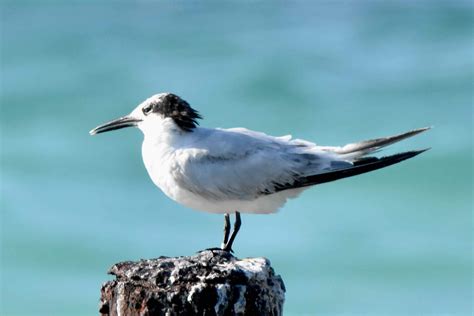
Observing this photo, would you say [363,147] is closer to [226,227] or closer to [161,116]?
[226,227]

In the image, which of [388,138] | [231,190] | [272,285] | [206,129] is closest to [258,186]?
[231,190]

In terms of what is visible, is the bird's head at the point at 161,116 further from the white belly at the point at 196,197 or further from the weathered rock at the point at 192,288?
the weathered rock at the point at 192,288

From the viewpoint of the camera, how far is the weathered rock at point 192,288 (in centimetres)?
466

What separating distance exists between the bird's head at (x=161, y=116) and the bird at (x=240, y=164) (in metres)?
0.01

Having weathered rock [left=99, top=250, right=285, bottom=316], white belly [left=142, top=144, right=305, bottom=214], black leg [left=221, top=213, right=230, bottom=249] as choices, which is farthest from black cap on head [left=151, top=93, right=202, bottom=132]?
weathered rock [left=99, top=250, right=285, bottom=316]

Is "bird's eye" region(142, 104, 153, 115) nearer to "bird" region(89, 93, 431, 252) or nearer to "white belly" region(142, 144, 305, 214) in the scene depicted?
"bird" region(89, 93, 431, 252)

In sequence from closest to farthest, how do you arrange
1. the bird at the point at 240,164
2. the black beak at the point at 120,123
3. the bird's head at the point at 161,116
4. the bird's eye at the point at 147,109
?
the bird at the point at 240,164
the bird's head at the point at 161,116
the bird's eye at the point at 147,109
the black beak at the point at 120,123

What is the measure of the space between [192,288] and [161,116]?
318cm

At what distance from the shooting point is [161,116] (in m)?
7.62

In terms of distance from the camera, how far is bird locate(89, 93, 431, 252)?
23.4 feet

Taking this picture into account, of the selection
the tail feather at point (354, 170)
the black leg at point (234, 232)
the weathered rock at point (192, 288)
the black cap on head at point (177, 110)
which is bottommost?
the weathered rock at point (192, 288)

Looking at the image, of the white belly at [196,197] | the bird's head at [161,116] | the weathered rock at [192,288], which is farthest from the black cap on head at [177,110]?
the weathered rock at [192,288]

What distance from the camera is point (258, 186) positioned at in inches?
282

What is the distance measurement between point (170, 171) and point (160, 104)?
76cm
